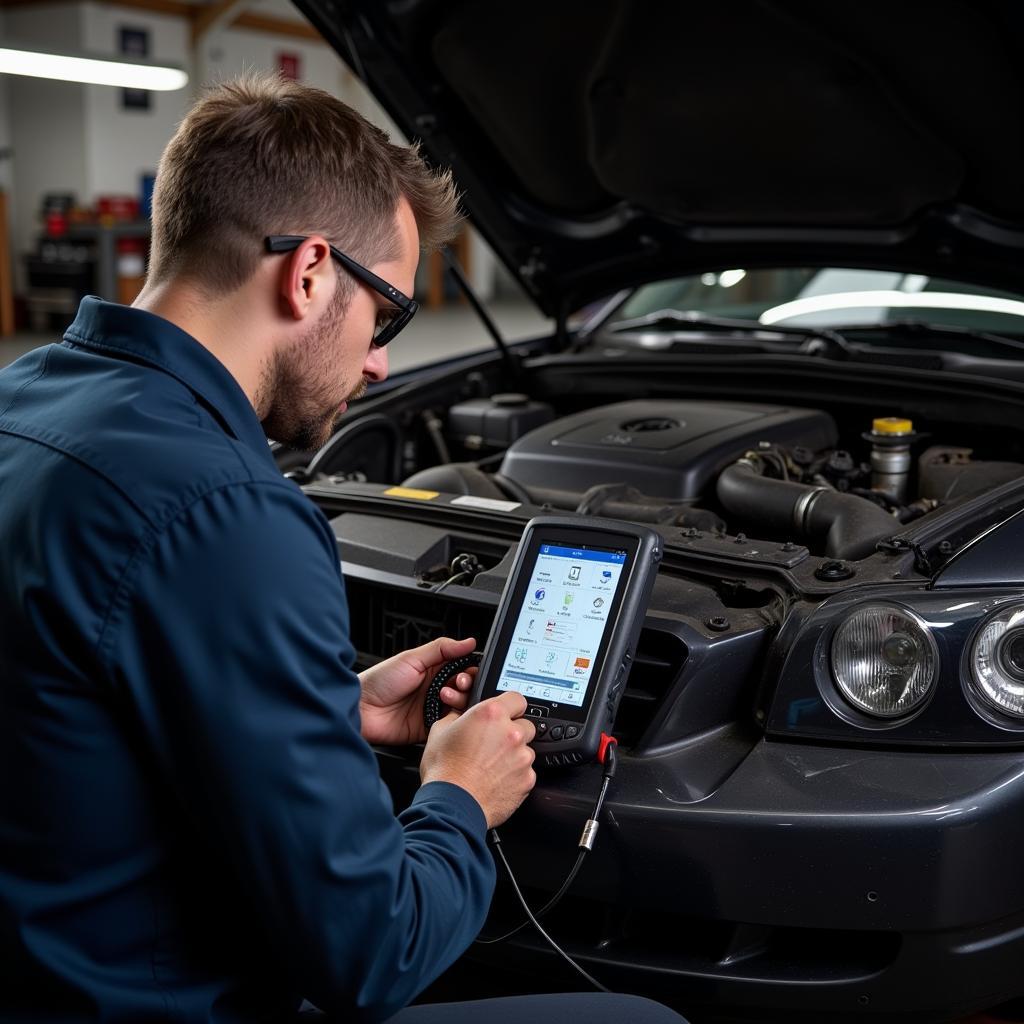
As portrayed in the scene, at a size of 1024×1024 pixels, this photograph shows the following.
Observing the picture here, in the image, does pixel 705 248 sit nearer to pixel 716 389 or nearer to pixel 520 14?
pixel 716 389

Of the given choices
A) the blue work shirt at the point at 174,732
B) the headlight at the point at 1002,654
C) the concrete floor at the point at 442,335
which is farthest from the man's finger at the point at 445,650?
the concrete floor at the point at 442,335

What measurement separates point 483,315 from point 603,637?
1537mm

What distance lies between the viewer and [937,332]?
2.86m

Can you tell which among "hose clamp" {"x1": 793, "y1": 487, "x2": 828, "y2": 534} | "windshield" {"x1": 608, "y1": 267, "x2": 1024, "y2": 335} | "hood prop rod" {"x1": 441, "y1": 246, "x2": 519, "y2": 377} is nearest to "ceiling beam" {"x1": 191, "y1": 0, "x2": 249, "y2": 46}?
"windshield" {"x1": 608, "y1": 267, "x2": 1024, "y2": 335}

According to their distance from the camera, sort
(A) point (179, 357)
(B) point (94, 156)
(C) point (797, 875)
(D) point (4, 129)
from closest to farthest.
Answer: (A) point (179, 357)
(C) point (797, 875)
(B) point (94, 156)
(D) point (4, 129)

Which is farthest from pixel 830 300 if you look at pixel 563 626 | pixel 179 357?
pixel 179 357

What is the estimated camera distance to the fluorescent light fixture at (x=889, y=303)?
2.91 meters

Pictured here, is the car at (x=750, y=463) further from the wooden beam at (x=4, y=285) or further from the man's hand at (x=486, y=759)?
the wooden beam at (x=4, y=285)

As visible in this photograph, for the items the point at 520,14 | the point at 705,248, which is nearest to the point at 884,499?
the point at 705,248

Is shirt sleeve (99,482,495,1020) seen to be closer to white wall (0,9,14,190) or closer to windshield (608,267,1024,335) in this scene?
windshield (608,267,1024,335)

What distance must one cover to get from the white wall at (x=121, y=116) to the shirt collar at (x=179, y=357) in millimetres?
12799

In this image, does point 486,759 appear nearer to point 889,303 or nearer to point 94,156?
point 889,303

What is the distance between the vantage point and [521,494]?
2416 mm

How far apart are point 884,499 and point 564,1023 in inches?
50.5
